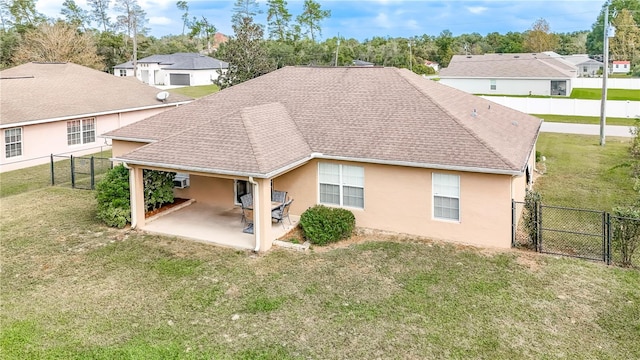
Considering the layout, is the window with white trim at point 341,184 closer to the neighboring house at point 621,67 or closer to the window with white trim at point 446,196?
the window with white trim at point 446,196

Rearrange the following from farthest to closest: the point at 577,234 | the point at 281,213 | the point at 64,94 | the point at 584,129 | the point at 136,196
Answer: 1. the point at 584,129
2. the point at 64,94
3. the point at 281,213
4. the point at 136,196
5. the point at 577,234

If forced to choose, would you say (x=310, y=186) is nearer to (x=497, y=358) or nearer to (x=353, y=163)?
(x=353, y=163)

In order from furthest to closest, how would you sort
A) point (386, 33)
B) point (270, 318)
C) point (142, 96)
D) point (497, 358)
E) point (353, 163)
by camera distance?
point (386, 33) → point (142, 96) → point (353, 163) → point (270, 318) → point (497, 358)

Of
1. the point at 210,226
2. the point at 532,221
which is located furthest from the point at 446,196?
the point at 210,226

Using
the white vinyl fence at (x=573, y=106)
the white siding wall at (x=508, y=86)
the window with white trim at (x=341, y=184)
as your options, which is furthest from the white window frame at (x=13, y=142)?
the white siding wall at (x=508, y=86)

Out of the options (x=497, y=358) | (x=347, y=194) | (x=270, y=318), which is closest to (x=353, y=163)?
(x=347, y=194)

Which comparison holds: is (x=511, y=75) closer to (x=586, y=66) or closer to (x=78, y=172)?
(x=586, y=66)
